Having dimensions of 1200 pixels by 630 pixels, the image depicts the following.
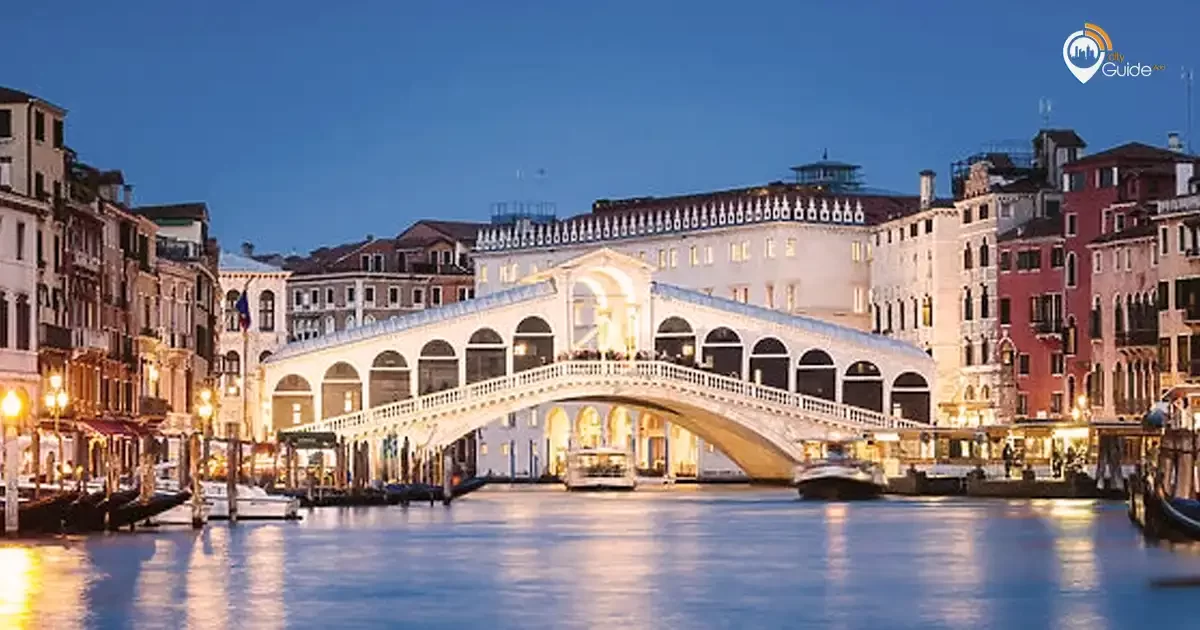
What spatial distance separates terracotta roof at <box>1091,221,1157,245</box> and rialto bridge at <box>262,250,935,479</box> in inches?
215

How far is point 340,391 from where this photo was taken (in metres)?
73.1

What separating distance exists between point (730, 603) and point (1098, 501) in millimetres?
31205

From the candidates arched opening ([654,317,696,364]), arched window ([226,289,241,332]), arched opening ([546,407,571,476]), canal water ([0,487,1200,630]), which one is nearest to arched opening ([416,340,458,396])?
arched opening ([654,317,696,364])

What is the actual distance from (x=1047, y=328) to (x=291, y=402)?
14837 mm

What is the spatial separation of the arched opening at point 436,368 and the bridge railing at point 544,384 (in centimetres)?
217

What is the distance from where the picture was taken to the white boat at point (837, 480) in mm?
66062

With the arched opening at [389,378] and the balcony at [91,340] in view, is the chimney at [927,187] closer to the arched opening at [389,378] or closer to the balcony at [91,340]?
the arched opening at [389,378]

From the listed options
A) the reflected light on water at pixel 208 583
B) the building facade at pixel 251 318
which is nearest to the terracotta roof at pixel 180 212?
the building facade at pixel 251 318

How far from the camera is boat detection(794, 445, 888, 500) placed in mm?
66062

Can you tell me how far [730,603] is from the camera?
32500mm

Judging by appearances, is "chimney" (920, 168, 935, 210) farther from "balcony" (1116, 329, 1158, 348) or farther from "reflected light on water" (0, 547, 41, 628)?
"reflected light on water" (0, 547, 41, 628)

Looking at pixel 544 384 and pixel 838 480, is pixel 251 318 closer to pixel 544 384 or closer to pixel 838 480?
pixel 544 384

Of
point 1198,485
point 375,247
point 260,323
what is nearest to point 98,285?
point 1198,485

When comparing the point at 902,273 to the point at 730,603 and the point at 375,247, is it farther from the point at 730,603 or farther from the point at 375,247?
the point at 730,603
